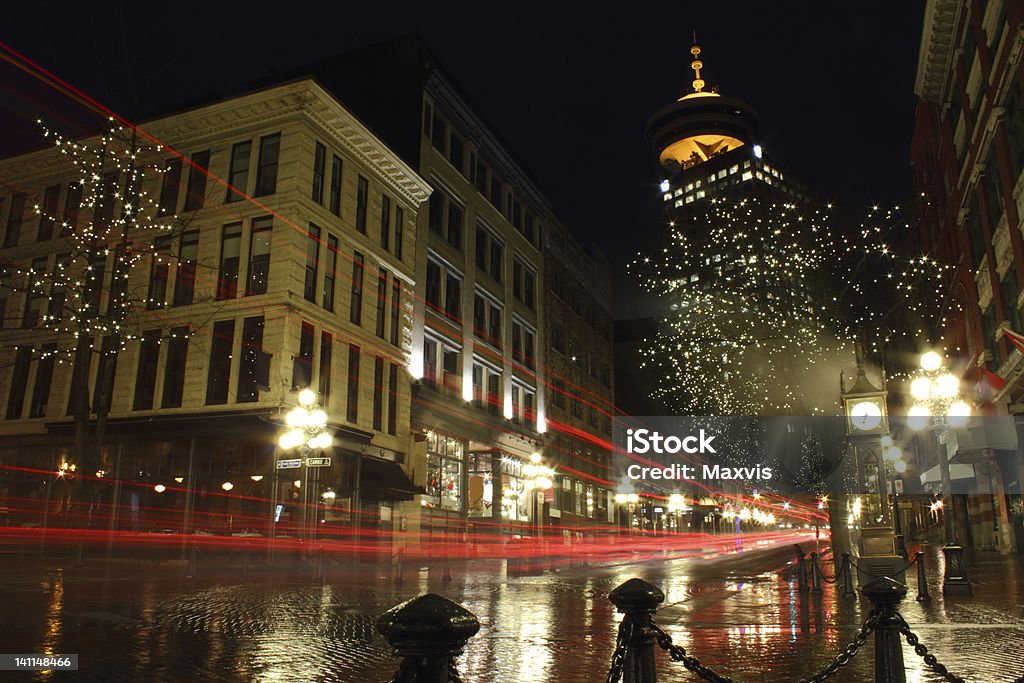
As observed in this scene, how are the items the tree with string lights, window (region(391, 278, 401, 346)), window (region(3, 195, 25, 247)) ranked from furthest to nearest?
window (region(391, 278, 401, 346)), window (region(3, 195, 25, 247)), the tree with string lights

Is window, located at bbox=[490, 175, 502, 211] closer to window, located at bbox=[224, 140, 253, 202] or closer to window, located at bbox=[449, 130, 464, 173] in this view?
window, located at bbox=[449, 130, 464, 173]

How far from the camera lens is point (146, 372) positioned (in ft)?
92.0

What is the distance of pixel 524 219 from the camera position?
48.4 m

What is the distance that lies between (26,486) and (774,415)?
2637cm

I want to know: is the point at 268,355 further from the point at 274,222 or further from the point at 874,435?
the point at 874,435

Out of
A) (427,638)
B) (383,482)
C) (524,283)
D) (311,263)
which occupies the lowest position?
(427,638)

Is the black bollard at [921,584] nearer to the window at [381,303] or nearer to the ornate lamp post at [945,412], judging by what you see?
the ornate lamp post at [945,412]

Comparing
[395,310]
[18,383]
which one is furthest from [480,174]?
[18,383]

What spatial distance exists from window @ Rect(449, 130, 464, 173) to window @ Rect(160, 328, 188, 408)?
16.8 metres

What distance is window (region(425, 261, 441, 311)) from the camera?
120 feet

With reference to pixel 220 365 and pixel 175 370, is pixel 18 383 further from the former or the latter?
pixel 220 365

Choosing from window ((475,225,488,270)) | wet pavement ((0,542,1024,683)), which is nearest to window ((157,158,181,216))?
wet pavement ((0,542,1024,683))

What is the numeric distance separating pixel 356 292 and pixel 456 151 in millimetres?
12410

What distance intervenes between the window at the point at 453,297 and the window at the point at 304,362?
1096 cm
